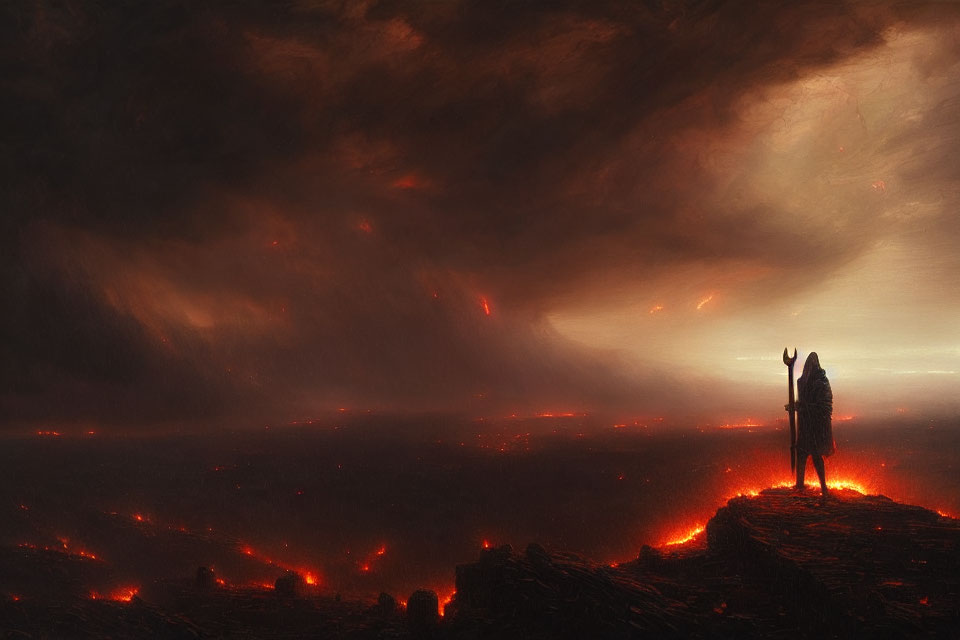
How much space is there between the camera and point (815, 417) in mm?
16156

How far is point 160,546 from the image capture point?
3809 cm

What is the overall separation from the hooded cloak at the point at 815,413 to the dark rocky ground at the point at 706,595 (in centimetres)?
169

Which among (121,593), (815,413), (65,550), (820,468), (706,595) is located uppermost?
(815,413)

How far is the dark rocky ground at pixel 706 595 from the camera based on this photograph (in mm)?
8734

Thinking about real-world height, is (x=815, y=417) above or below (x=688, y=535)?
above

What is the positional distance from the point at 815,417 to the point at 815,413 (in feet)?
0.45

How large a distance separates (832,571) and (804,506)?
227 inches

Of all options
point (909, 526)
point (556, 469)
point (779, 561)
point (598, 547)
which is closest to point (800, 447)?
point (909, 526)

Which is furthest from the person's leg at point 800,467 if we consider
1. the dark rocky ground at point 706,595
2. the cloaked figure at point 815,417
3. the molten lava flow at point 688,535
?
the molten lava flow at point 688,535

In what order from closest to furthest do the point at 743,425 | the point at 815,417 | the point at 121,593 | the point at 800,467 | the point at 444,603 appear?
the point at 815,417, the point at 800,467, the point at 444,603, the point at 121,593, the point at 743,425

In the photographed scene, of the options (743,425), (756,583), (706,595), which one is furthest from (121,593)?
(743,425)

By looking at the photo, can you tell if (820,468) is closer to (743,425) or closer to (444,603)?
(444,603)

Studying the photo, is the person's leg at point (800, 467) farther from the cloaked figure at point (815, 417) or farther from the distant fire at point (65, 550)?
the distant fire at point (65, 550)

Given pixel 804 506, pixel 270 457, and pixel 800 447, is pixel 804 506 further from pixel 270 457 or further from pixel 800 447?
pixel 270 457
